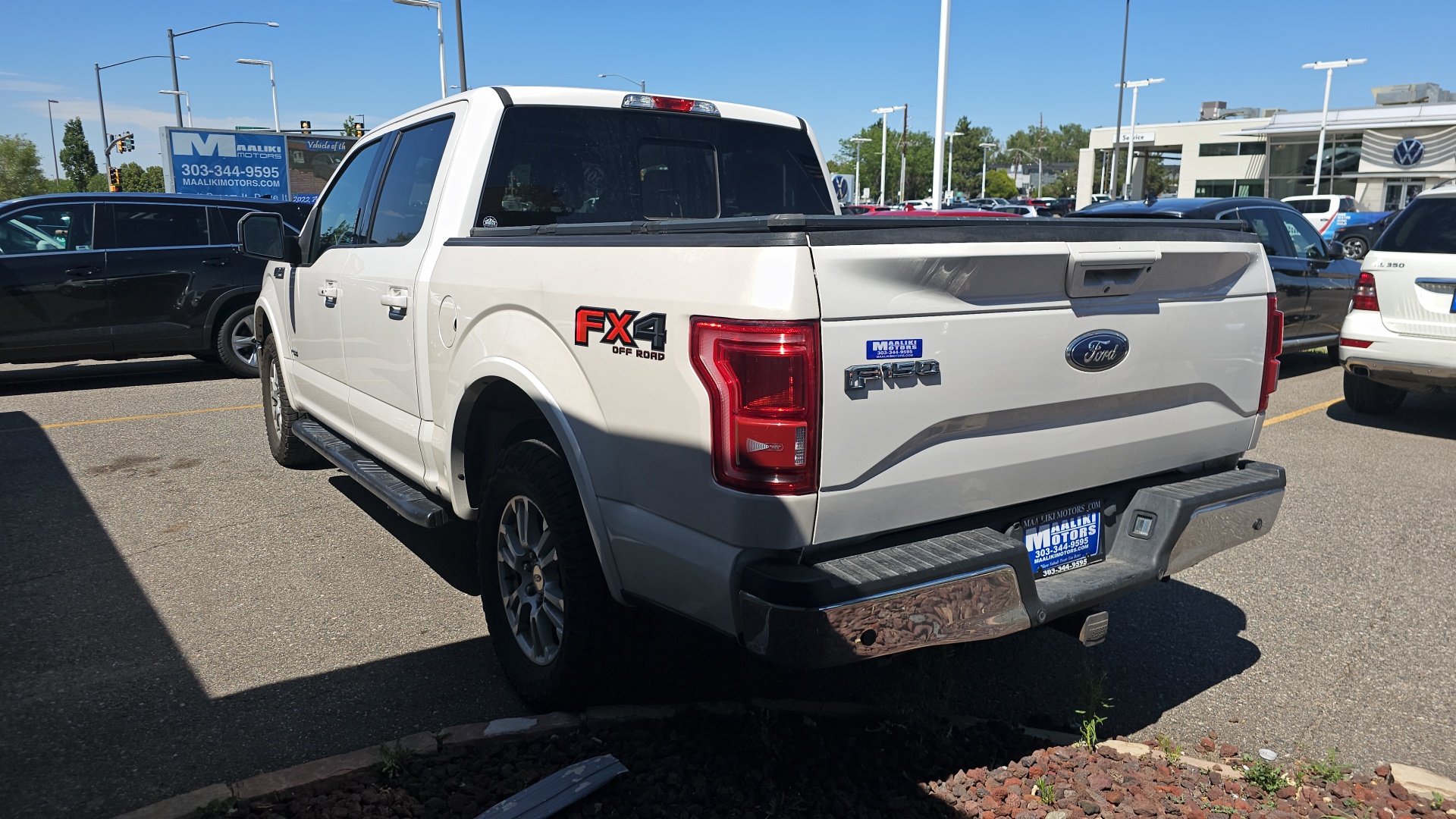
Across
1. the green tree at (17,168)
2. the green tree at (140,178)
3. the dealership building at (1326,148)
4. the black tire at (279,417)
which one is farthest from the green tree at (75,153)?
the black tire at (279,417)

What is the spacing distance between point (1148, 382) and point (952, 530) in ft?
2.80

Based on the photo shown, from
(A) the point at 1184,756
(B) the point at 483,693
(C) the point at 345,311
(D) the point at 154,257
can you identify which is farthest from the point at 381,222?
(D) the point at 154,257

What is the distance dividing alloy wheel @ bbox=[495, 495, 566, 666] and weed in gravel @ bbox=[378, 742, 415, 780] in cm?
51

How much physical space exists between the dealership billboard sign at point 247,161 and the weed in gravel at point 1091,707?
31581 millimetres

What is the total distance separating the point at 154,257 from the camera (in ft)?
33.6

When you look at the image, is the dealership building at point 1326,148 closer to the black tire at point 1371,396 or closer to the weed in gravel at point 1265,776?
the black tire at point 1371,396

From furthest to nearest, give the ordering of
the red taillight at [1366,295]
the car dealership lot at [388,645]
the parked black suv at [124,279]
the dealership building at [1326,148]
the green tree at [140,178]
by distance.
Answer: the green tree at [140,178], the dealership building at [1326,148], the parked black suv at [124,279], the red taillight at [1366,295], the car dealership lot at [388,645]

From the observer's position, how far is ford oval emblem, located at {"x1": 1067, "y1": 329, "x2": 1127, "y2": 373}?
117 inches

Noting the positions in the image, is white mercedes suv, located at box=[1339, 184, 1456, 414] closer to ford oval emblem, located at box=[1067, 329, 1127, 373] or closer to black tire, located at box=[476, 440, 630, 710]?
ford oval emblem, located at box=[1067, 329, 1127, 373]

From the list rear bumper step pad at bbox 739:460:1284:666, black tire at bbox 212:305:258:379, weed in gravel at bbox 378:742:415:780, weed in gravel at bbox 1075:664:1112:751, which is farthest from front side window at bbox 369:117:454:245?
black tire at bbox 212:305:258:379

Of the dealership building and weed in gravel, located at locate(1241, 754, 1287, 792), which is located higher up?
the dealership building

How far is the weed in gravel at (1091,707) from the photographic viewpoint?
3.29 metres

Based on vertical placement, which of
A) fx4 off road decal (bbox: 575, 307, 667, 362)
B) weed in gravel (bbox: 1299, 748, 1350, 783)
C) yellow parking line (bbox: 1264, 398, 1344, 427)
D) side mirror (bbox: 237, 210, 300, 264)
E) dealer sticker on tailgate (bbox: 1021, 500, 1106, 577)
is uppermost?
side mirror (bbox: 237, 210, 300, 264)

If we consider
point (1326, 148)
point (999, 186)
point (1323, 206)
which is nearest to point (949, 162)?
point (999, 186)
